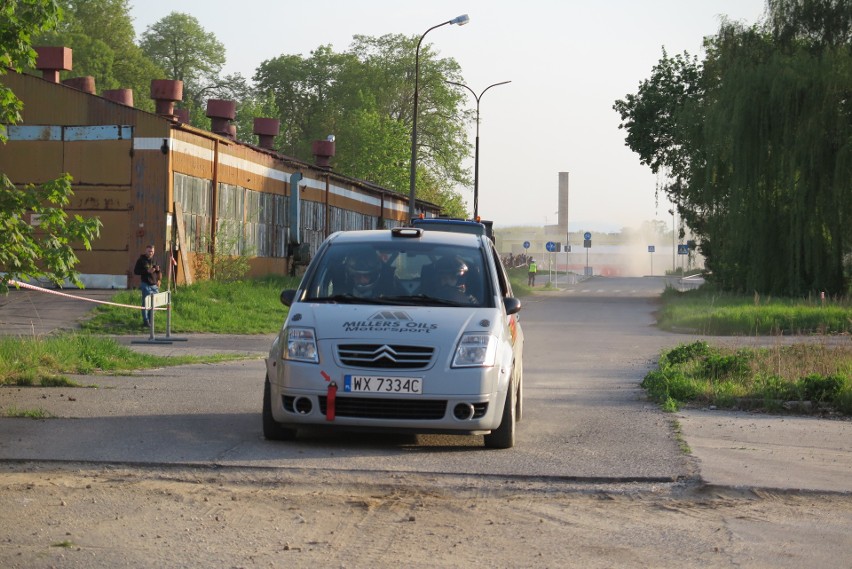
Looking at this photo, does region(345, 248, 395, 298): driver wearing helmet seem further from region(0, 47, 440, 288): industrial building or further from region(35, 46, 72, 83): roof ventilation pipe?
region(35, 46, 72, 83): roof ventilation pipe

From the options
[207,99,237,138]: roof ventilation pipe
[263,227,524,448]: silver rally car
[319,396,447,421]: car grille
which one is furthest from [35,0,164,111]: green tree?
[319,396,447,421]: car grille

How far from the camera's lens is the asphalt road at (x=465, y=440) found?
8875 millimetres

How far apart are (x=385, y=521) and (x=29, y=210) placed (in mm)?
6292

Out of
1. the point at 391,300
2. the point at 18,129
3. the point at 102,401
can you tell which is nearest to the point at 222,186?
the point at 18,129

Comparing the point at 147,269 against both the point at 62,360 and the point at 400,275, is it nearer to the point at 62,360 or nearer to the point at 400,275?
the point at 62,360

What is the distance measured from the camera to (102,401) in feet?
41.5

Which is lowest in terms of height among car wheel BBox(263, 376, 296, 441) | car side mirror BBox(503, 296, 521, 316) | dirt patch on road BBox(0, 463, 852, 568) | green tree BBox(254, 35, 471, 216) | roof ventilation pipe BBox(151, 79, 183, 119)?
dirt patch on road BBox(0, 463, 852, 568)

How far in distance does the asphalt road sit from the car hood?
0.88m

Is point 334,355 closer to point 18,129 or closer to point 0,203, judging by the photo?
point 0,203

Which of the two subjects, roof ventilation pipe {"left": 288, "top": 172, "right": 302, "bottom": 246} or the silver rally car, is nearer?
the silver rally car

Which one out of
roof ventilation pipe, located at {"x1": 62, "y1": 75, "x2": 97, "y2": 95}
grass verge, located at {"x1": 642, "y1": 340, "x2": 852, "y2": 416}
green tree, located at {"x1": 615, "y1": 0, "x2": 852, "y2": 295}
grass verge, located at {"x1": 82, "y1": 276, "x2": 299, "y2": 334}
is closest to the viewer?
grass verge, located at {"x1": 642, "y1": 340, "x2": 852, "y2": 416}

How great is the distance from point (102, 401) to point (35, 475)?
447cm

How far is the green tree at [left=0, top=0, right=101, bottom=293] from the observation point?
1163cm

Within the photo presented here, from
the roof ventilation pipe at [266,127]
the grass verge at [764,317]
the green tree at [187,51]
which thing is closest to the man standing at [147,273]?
the grass verge at [764,317]
